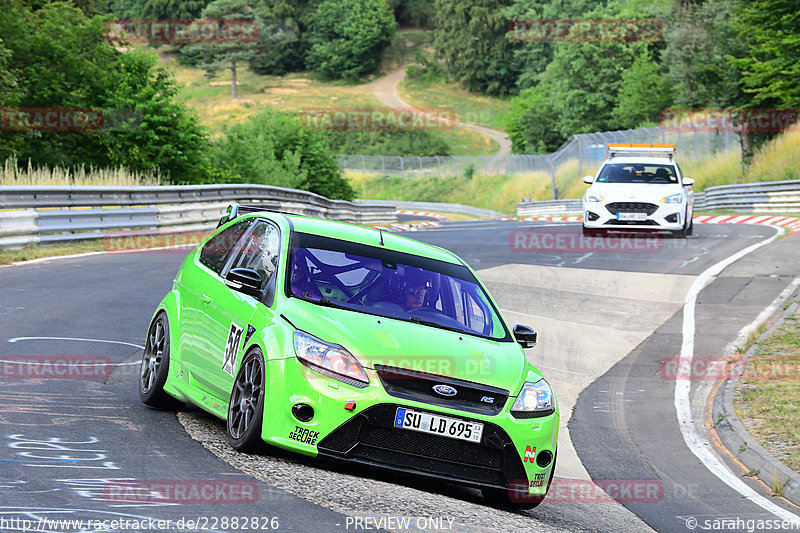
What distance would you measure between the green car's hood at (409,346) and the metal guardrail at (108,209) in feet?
41.7

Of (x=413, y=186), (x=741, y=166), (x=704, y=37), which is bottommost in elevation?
(x=413, y=186)

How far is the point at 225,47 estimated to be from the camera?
490ft

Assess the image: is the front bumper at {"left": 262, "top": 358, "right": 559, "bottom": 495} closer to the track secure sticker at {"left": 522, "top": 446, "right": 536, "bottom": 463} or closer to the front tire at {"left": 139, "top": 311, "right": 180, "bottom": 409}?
the track secure sticker at {"left": 522, "top": 446, "right": 536, "bottom": 463}

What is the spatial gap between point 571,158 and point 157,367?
5454 cm

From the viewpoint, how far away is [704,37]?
2643 inches

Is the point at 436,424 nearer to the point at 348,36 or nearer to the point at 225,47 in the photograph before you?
the point at 225,47

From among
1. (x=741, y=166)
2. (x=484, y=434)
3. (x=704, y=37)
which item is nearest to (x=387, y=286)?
(x=484, y=434)

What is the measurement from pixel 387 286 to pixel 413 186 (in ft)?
268

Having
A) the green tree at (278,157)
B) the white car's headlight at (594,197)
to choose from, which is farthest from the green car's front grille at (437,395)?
the green tree at (278,157)

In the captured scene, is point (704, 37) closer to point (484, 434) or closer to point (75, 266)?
point (75, 266)

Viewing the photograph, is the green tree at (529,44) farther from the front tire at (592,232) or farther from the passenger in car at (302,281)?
the passenger in car at (302,281)

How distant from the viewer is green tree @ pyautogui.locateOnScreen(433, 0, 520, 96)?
144000 millimetres

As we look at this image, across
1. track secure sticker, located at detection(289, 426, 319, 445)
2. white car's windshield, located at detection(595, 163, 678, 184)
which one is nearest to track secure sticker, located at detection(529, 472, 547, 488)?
track secure sticker, located at detection(289, 426, 319, 445)

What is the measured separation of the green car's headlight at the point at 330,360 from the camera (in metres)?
6.39
